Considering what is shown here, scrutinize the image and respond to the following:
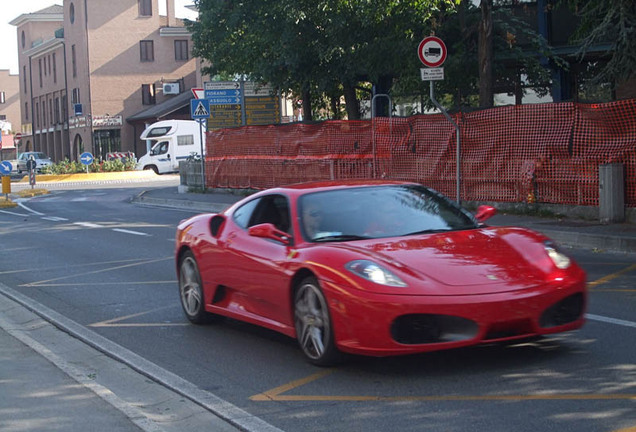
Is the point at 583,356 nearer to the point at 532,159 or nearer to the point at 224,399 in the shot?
the point at 224,399

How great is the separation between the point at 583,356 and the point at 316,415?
2.21m

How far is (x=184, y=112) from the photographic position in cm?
7038

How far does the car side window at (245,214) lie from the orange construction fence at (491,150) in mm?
9001

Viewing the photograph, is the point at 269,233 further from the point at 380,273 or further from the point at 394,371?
the point at 394,371

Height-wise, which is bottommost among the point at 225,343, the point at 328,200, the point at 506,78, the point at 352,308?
the point at 225,343

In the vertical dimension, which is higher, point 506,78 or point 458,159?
point 506,78

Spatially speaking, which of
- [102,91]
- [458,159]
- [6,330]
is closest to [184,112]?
[102,91]

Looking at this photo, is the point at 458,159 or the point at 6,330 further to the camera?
the point at 458,159

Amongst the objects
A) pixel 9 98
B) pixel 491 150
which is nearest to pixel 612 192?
pixel 491 150

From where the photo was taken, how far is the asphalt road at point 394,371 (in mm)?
5211

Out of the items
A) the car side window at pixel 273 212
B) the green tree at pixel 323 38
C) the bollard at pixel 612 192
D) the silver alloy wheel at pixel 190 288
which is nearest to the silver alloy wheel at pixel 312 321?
the car side window at pixel 273 212

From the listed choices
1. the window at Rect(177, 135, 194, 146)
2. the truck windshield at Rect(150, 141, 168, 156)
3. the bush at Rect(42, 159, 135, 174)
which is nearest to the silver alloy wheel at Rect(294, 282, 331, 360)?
the bush at Rect(42, 159, 135, 174)

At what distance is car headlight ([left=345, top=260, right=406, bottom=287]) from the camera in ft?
20.0

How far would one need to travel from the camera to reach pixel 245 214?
7.97 m
